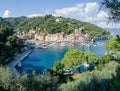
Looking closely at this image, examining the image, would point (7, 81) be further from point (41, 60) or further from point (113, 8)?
point (41, 60)

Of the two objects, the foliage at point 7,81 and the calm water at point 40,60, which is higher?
the foliage at point 7,81

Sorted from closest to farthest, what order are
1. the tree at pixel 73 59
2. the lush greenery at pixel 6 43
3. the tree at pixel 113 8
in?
the tree at pixel 113 8 < the tree at pixel 73 59 < the lush greenery at pixel 6 43

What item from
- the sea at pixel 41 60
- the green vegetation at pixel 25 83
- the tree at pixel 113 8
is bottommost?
the sea at pixel 41 60

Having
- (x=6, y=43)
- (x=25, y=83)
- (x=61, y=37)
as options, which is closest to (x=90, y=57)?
(x=6, y=43)

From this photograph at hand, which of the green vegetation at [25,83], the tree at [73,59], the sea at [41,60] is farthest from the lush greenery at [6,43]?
the green vegetation at [25,83]

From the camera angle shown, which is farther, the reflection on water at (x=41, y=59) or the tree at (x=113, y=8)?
the reflection on water at (x=41, y=59)

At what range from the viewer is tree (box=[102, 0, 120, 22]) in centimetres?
535

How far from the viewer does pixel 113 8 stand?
5.39 m

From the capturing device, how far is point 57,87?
12.8m

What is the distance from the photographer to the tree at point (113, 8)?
17.5 ft

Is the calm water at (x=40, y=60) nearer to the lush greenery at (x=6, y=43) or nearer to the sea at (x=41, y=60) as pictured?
the sea at (x=41, y=60)

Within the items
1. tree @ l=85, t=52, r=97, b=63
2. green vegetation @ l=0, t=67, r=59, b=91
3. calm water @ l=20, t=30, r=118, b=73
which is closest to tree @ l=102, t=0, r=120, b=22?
green vegetation @ l=0, t=67, r=59, b=91

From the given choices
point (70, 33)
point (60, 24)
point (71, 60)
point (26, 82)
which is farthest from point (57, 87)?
point (60, 24)

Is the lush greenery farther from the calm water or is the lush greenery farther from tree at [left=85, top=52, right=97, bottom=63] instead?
tree at [left=85, top=52, right=97, bottom=63]
